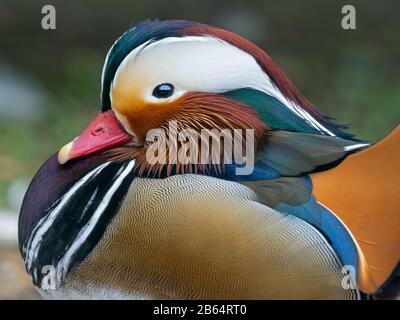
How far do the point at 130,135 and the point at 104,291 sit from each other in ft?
1.12

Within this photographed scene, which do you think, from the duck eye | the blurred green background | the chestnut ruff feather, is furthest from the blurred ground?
the blurred green background

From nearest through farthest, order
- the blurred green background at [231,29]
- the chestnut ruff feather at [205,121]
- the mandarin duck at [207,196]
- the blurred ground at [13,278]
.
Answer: the mandarin duck at [207,196] < the chestnut ruff feather at [205,121] < the blurred ground at [13,278] < the blurred green background at [231,29]

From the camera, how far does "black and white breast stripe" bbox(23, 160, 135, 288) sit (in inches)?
76.1

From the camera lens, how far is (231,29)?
396 centimetres

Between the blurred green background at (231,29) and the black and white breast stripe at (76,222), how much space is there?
176 centimetres

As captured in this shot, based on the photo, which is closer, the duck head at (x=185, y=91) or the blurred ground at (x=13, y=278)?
the duck head at (x=185, y=91)

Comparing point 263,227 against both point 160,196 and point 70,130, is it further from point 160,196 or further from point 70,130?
point 70,130

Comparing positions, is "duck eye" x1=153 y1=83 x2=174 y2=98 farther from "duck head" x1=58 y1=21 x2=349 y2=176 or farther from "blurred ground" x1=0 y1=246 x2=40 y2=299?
"blurred ground" x1=0 y1=246 x2=40 y2=299

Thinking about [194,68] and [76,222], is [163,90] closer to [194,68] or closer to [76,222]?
[194,68]

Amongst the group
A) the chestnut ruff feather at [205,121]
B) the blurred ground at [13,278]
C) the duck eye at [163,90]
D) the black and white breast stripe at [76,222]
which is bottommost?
the blurred ground at [13,278]

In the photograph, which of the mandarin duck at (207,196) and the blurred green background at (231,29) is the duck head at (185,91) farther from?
the blurred green background at (231,29)

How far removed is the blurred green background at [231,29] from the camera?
3.83 meters

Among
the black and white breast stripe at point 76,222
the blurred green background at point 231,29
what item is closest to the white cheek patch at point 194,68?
the black and white breast stripe at point 76,222

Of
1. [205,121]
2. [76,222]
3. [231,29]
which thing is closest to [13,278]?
[76,222]
